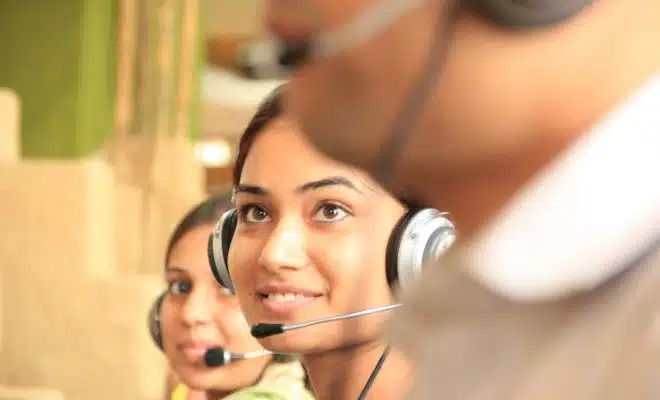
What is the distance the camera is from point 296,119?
0.39 m

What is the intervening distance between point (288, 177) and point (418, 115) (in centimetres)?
27

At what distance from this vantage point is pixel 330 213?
60cm

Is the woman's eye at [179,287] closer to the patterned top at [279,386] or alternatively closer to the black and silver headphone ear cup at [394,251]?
the patterned top at [279,386]

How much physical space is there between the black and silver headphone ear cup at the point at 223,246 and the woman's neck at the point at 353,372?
0.32ft

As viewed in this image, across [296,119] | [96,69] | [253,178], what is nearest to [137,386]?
[96,69]

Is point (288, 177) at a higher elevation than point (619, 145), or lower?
lower

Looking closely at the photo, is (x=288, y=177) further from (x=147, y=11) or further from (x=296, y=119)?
(x=147, y=11)

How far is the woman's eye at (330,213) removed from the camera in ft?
1.95

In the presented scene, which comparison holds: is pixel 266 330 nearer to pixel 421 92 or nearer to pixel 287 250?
pixel 287 250

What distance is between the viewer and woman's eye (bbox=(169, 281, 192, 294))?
0.83m

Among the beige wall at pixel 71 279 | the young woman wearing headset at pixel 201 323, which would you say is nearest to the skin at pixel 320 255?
the young woman wearing headset at pixel 201 323

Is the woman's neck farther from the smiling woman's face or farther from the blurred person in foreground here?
the blurred person in foreground

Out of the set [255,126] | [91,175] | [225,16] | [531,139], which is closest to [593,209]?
[531,139]

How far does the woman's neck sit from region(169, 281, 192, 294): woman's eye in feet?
0.79
